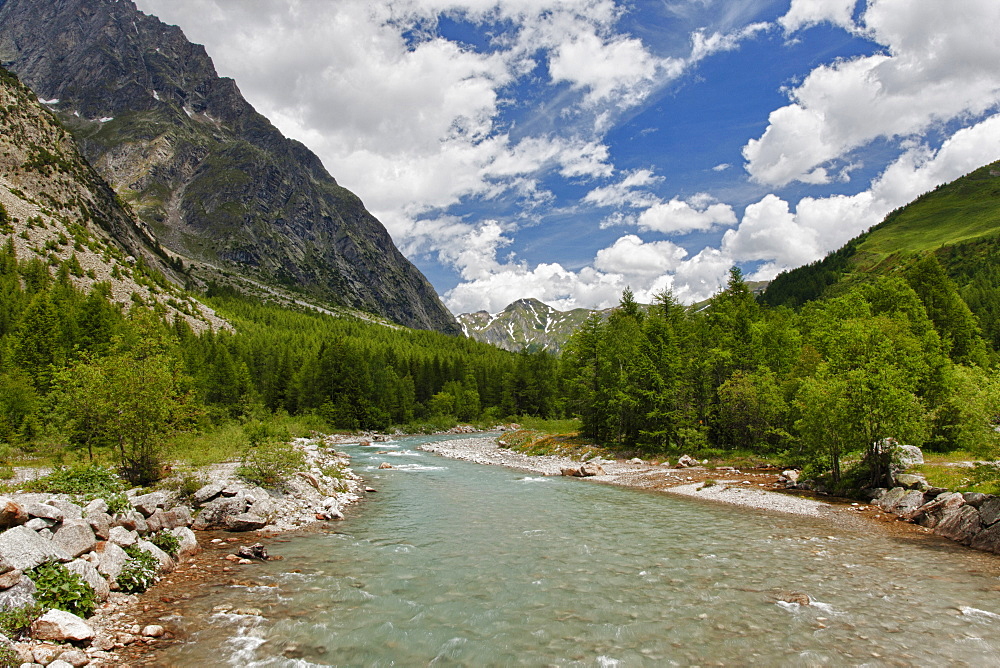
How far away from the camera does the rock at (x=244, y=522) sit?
18.1 meters

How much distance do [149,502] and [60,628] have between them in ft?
29.3

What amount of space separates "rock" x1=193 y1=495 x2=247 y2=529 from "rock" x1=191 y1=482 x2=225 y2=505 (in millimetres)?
370

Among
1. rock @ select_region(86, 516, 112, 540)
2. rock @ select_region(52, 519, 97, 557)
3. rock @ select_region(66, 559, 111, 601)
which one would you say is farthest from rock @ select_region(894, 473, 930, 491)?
rock @ select_region(86, 516, 112, 540)

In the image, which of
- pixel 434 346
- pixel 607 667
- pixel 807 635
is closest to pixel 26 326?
pixel 607 667

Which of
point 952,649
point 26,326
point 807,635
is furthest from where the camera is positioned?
point 26,326

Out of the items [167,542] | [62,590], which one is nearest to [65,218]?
[167,542]

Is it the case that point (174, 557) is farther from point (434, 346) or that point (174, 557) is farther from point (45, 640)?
point (434, 346)

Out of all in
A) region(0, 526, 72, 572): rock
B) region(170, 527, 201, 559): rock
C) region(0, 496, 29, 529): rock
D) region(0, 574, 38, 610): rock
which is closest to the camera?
region(0, 574, 38, 610): rock

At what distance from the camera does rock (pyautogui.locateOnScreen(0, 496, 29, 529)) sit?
10.6m

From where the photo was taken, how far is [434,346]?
567 feet

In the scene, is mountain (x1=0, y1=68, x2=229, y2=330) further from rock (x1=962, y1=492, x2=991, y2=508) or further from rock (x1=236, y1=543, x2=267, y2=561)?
rock (x1=962, y1=492, x2=991, y2=508)

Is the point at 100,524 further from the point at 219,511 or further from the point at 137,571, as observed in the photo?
the point at 219,511

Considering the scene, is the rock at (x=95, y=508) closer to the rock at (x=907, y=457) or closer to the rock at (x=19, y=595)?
the rock at (x=19, y=595)

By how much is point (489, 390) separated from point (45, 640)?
351 ft
